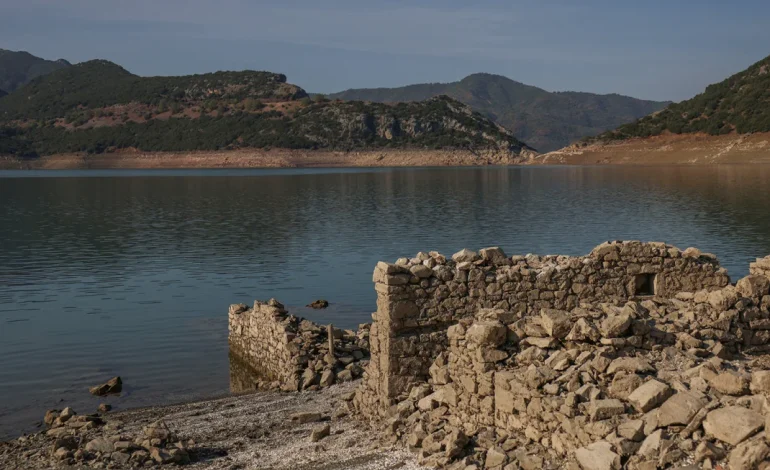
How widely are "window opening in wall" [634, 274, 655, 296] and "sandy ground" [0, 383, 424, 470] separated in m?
4.87

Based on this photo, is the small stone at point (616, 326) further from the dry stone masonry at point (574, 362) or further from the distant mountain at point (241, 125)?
the distant mountain at point (241, 125)

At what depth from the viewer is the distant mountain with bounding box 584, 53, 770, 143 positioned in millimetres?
104625

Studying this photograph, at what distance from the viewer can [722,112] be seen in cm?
11088

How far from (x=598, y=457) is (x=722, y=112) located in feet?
368

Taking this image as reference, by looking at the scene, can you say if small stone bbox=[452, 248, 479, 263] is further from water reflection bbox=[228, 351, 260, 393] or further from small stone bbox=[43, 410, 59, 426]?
small stone bbox=[43, 410, 59, 426]

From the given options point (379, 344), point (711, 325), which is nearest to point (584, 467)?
point (711, 325)

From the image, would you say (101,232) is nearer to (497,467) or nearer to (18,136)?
(497,467)

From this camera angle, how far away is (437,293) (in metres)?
12.2

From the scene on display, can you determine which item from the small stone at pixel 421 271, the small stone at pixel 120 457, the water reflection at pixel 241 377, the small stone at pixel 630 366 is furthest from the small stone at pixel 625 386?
the water reflection at pixel 241 377

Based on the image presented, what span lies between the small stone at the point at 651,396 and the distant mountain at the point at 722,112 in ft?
329

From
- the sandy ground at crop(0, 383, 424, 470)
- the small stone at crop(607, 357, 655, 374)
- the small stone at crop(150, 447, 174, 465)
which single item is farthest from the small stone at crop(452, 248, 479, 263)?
the small stone at crop(150, 447, 174, 465)

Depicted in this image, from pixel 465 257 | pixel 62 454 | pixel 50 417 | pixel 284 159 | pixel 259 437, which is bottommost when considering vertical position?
pixel 284 159

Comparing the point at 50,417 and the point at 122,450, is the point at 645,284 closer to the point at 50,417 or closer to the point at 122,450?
the point at 122,450

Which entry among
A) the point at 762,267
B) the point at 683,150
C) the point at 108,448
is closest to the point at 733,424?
the point at 762,267
